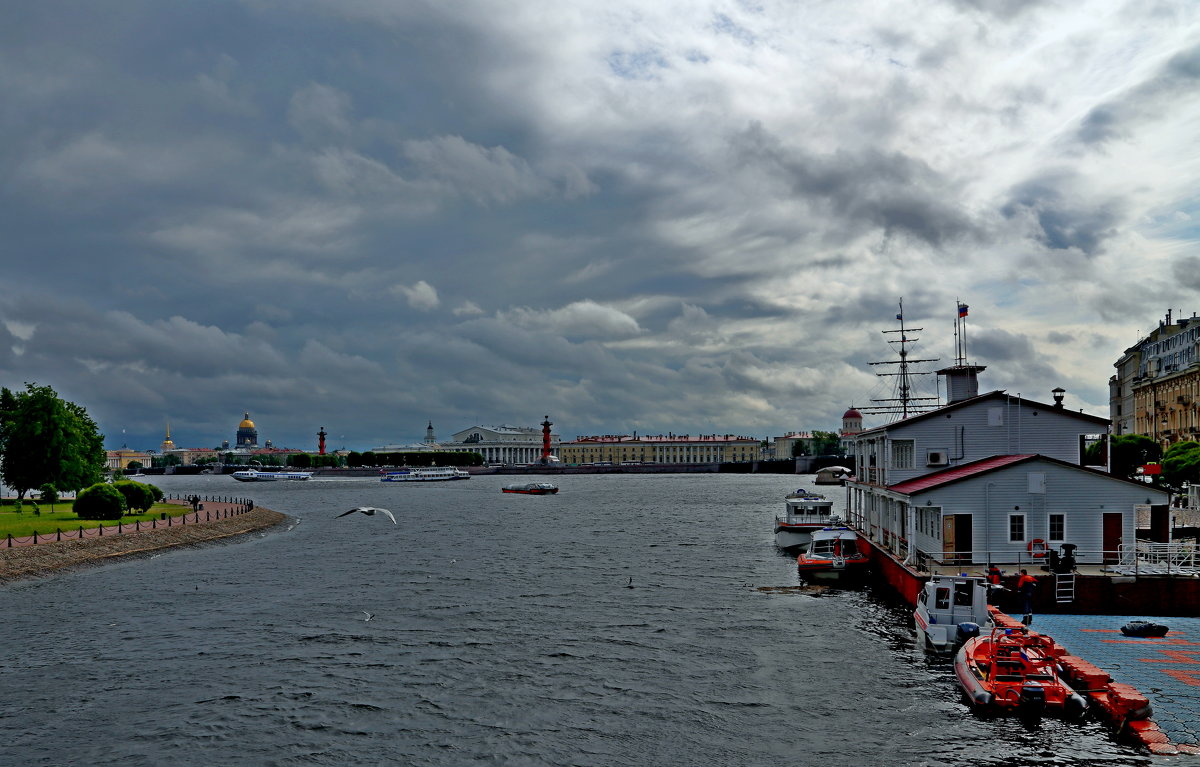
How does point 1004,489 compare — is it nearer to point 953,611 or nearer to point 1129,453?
point 953,611

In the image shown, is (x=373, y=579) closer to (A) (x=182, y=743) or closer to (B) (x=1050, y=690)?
(A) (x=182, y=743)

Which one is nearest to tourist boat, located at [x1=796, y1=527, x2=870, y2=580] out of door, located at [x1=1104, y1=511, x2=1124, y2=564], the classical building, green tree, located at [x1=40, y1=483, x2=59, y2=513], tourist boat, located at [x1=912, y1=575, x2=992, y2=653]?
door, located at [x1=1104, y1=511, x2=1124, y2=564]

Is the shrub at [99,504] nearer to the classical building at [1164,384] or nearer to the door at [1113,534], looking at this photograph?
the door at [1113,534]

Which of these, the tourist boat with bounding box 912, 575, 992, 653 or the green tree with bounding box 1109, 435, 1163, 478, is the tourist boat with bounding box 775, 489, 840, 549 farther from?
the tourist boat with bounding box 912, 575, 992, 653

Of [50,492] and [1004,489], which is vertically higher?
[1004,489]

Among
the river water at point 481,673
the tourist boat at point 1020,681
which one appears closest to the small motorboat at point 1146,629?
the river water at point 481,673

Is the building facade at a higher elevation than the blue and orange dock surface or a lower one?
higher

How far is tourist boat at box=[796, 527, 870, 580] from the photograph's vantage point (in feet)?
167

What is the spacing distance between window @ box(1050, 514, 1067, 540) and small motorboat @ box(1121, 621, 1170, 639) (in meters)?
7.76

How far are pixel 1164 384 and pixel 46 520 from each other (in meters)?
137

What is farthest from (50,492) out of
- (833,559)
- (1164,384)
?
(1164,384)

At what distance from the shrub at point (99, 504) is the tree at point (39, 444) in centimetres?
1857

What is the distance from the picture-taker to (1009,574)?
3666cm

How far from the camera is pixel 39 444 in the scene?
9019 centimetres
